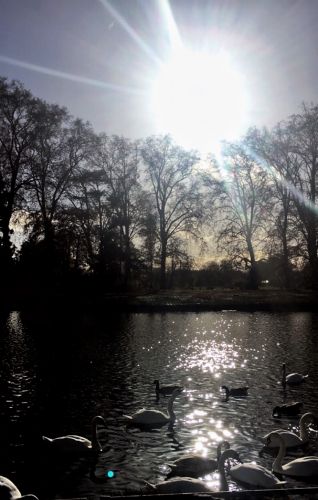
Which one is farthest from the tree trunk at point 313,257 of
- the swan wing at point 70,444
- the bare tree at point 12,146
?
the swan wing at point 70,444

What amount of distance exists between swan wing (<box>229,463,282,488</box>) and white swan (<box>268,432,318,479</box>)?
17.2 inches

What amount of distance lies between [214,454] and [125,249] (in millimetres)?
47846

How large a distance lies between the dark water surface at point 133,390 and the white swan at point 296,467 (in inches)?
22.9

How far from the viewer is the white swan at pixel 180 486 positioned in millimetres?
8656

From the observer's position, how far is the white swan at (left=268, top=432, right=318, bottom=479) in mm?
9406

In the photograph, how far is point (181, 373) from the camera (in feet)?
61.7

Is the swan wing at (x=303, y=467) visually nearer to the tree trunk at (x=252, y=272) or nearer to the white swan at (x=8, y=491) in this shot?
the white swan at (x=8, y=491)

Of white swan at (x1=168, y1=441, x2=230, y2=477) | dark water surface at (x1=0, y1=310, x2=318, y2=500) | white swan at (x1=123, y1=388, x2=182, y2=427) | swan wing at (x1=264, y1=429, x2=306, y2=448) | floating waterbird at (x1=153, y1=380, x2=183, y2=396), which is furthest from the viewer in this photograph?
floating waterbird at (x1=153, y1=380, x2=183, y2=396)

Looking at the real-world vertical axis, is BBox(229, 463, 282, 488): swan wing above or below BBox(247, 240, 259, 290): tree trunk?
below

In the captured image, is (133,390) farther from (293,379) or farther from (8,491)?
(8,491)

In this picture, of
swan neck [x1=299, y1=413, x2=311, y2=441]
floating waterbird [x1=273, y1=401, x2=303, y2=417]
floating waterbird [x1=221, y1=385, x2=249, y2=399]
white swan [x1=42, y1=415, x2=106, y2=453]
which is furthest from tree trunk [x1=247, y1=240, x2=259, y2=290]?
white swan [x1=42, y1=415, x2=106, y2=453]

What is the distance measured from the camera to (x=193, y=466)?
9.66 metres

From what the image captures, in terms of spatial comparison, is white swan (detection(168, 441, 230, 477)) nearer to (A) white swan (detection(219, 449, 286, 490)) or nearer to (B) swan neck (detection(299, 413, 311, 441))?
(A) white swan (detection(219, 449, 286, 490))

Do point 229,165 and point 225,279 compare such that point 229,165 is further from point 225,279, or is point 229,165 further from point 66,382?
point 66,382
